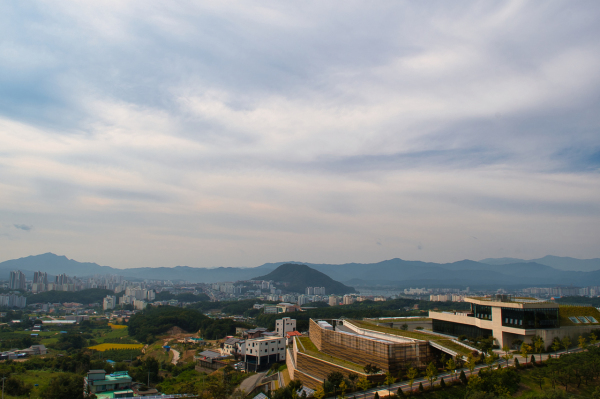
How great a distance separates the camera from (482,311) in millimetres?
26703

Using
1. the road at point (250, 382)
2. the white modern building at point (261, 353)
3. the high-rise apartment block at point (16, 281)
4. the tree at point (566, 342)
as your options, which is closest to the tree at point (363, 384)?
the road at point (250, 382)

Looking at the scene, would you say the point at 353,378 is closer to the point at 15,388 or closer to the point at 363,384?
the point at 363,384

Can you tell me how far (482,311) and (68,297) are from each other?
12868 cm

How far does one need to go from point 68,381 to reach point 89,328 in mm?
51828

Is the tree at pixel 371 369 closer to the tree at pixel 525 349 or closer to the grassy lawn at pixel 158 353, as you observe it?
the tree at pixel 525 349

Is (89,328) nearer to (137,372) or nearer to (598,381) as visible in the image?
(137,372)

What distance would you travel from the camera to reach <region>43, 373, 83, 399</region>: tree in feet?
84.4

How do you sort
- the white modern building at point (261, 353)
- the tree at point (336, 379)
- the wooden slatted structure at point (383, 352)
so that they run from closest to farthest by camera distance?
the tree at point (336, 379) → the wooden slatted structure at point (383, 352) → the white modern building at point (261, 353)

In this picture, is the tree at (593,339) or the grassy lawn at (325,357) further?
the tree at (593,339)

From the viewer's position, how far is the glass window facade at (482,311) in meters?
26.0

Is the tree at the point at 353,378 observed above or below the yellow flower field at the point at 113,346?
above

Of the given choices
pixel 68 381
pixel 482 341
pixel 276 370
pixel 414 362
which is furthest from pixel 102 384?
pixel 482 341

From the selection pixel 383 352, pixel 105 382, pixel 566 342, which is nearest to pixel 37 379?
pixel 105 382

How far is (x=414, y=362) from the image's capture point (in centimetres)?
2214
